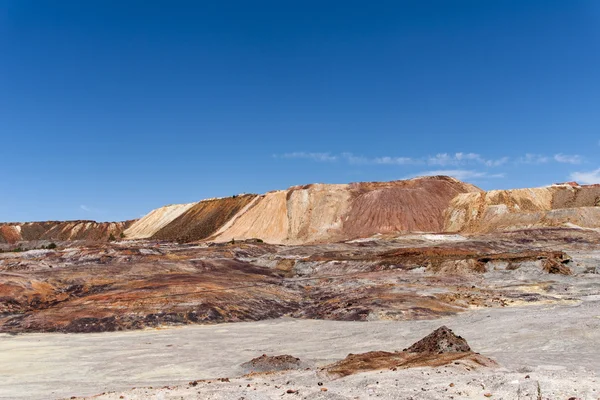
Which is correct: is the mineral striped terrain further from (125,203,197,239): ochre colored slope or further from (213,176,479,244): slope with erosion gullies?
(125,203,197,239): ochre colored slope

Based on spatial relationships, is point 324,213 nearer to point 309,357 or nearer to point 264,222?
point 264,222

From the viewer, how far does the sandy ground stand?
468 inches

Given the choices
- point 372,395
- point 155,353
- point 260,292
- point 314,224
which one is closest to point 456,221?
point 314,224

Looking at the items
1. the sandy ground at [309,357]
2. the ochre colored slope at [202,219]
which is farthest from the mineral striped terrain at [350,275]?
the ochre colored slope at [202,219]

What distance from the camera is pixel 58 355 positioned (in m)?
21.4

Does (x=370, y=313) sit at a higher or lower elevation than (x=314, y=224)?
lower

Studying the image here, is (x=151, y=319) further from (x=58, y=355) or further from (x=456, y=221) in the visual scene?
(x=456, y=221)

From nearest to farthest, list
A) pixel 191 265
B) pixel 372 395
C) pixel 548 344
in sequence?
pixel 372 395, pixel 548 344, pixel 191 265

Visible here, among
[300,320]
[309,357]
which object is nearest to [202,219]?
[300,320]

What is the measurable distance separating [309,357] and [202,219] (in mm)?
94538

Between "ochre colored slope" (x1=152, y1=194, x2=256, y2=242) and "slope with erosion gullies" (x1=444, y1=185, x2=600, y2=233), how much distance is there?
46.4 meters

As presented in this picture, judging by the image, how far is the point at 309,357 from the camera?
1914 centimetres

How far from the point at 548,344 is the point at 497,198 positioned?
268 ft

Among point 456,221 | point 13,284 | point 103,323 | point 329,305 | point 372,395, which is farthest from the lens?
point 456,221
